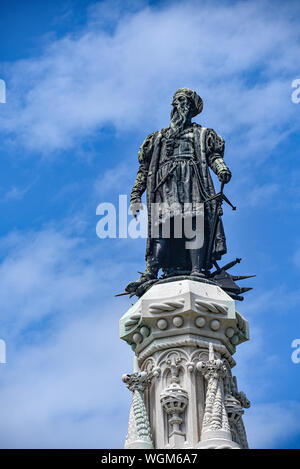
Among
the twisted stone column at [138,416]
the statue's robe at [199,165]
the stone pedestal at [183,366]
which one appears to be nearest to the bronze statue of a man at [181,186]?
the statue's robe at [199,165]

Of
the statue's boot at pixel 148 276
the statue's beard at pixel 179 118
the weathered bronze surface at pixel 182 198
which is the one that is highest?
the statue's beard at pixel 179 118

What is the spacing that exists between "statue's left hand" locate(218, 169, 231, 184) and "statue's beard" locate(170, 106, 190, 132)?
1.61 metres

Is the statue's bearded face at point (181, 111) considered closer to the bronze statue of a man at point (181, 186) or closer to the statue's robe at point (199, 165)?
the bronze statue of a man at point (181, 186)

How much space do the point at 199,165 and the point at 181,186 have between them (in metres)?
0.67

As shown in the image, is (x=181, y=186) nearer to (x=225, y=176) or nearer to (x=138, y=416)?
(x=225, y=176)

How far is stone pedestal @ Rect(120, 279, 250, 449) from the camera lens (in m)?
18.1

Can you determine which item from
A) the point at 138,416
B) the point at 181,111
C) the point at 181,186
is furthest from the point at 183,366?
the point at 181,111

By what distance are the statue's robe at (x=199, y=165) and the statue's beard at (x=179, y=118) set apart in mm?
219

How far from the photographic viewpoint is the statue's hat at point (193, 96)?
22.1 metres

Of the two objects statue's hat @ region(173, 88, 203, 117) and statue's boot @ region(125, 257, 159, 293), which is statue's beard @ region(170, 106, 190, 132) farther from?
statue's boot @ region(125, 257, 159, 293)

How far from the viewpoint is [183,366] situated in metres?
18.8
